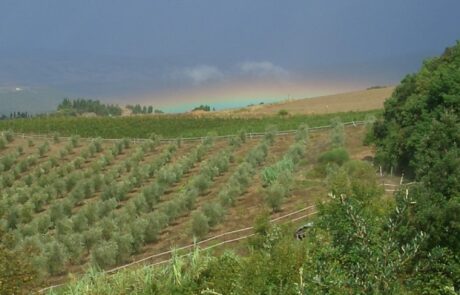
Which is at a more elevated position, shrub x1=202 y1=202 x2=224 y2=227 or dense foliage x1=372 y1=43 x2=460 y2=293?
dense foliage x1=372 y1=43 x2=460 y2=293

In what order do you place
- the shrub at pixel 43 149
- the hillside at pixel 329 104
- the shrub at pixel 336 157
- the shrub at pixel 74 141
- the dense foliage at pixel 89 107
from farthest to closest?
A: the dense foliage at pixel 89 107 < the hillside at pixel 329 104 < the shrub at pixel 74 141 < the shrub at pixel 43 149 < the shrub at pixel 336 157

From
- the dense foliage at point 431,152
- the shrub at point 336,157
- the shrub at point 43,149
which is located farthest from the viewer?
the shrub at point 43,149

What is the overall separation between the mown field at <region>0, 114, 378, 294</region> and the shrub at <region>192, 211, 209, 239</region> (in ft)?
0.16

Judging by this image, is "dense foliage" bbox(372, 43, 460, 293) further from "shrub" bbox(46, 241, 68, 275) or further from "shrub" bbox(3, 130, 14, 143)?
"shrub" bbox(3, 130, 14, 143)

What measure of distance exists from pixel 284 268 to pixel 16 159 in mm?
43705

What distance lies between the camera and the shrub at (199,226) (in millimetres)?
27328

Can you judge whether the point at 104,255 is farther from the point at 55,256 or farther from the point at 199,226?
the point at 199,226

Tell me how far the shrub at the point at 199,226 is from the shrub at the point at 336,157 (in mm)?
11406

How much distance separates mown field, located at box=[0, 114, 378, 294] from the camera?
1075 inches

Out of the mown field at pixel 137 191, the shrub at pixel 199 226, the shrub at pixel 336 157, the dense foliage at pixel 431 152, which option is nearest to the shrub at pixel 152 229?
the mown field at pixel 137 191

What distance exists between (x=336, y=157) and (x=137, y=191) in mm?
14047

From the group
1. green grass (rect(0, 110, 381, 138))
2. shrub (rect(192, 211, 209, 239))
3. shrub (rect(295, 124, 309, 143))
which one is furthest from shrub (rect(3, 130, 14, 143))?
shrub (rect(192, 211, 209, 239))

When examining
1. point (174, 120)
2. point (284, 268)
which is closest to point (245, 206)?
point (284, 268)

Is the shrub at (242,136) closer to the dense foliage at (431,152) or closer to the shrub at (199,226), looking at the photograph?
the dense foliage at (431,152)
